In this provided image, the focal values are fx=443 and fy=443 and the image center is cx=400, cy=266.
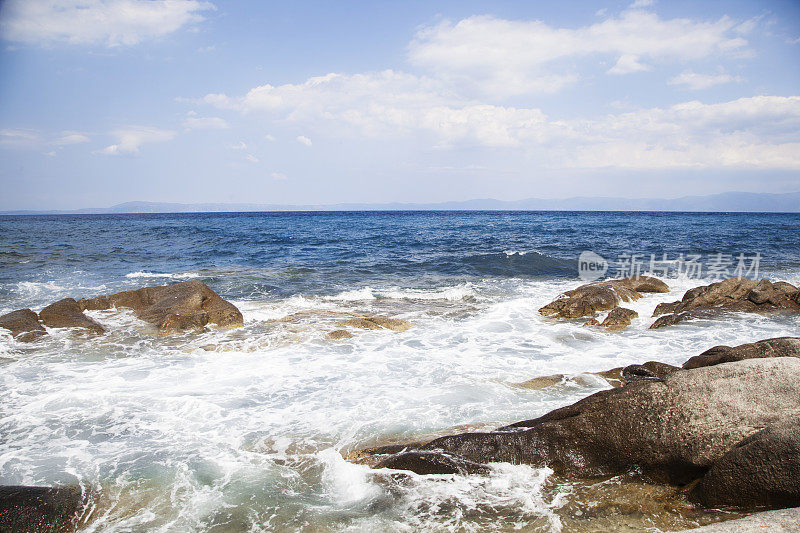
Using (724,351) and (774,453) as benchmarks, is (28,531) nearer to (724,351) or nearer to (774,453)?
(774,453)

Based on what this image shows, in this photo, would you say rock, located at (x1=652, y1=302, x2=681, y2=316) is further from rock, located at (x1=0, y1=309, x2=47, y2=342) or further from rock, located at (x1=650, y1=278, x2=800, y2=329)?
rock, located at (x1=0, y1=309, x2=47, y2=342)

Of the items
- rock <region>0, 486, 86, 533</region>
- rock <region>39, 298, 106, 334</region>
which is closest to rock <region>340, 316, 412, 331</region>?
rock <region>39, 298, 106, 334</region>

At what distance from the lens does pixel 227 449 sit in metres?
5.77

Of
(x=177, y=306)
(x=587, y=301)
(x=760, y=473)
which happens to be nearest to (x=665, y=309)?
(x=587, y=301)

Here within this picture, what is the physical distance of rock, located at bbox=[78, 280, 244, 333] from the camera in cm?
1136

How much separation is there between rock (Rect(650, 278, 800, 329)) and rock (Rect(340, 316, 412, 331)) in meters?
6.88

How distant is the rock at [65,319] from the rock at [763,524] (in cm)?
1234

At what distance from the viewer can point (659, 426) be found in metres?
4.57

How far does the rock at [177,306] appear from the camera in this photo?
11.4 meters

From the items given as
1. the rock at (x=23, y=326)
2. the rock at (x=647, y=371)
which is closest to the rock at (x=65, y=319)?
the rock at (x=23, y=326)

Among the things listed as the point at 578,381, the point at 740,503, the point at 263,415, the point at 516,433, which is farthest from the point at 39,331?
the point at 740,503

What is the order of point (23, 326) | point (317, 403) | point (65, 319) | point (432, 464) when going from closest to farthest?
point (432, 464) → point (317, 403) → point (23, 326) → point (65, 319)

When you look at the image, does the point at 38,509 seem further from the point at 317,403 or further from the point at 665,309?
the point at 665,309

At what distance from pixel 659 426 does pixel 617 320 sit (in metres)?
7.31
